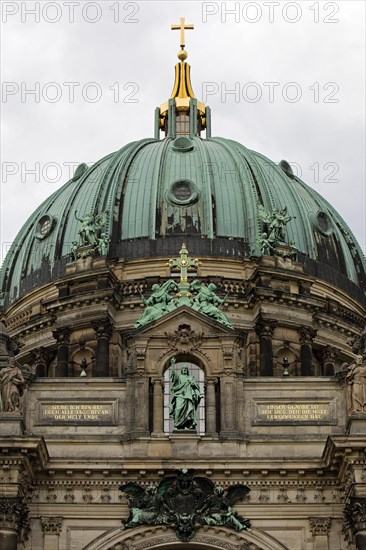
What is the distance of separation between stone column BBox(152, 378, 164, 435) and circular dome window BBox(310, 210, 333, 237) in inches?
683

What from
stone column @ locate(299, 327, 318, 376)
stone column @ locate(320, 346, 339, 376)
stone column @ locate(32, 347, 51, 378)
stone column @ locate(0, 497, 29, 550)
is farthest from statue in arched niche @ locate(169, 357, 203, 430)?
stone column @ locate(32, 347, 51, 378)

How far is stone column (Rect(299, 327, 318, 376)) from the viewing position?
56.5 metres

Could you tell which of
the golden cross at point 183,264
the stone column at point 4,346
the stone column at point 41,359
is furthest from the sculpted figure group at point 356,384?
the stone column at point 41,359

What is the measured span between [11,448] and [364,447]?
419 inches

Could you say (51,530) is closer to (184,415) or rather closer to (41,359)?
(184,415)

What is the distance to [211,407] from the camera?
47.8m

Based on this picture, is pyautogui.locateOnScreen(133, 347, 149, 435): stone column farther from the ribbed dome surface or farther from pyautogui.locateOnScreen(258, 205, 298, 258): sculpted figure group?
pyautogui.locateOnScreen(258, 205, 298, 258): sculpted figure group

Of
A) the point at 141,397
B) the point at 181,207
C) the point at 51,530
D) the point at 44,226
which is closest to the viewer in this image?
the point at 51,530

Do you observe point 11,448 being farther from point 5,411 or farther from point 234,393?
point 234,393

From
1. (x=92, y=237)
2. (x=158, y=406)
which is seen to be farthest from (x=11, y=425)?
(x=92, y=237)

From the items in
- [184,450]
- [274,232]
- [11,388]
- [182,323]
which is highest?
[274,232]

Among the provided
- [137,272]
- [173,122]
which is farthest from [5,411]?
[173,122]

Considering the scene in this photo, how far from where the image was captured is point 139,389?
47.8 m

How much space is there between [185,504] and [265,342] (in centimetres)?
1170
